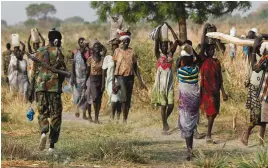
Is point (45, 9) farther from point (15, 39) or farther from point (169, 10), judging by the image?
point (15, 39)

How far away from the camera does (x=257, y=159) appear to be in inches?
303

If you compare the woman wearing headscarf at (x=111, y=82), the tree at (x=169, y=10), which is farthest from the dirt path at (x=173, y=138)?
the tree at (x=169, y=10)

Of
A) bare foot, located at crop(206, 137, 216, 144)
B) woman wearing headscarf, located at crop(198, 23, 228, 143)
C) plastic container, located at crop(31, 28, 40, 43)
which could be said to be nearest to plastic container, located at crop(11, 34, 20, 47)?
plastic container, located at crop(31, 28, 40, 43)

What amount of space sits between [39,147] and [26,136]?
2318 mm

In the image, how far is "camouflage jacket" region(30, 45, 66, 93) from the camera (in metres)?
9.60

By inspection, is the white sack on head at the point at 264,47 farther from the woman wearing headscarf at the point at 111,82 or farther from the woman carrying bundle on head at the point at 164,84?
the woman wearing headscarf at the point at 111,82

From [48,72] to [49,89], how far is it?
0.78 feet

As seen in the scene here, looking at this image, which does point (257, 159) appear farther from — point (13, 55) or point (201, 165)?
point (13, 55)

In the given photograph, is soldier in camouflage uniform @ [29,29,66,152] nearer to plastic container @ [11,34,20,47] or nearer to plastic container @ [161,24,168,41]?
plastic container @ [161,24,168,41]

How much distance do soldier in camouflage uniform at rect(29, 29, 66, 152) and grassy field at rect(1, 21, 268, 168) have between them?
329mm

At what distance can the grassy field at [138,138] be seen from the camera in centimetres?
860

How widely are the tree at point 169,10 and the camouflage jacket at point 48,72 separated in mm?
21139

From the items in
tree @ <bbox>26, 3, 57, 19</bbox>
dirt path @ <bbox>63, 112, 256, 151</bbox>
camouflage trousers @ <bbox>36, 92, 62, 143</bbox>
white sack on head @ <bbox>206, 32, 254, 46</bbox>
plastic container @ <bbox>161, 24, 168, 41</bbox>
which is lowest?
dirt path @ <bbox>63, 112, 256, 151</bbox>

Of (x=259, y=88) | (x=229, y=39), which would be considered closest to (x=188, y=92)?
(x=229, y=39)
